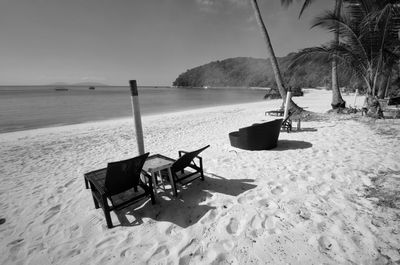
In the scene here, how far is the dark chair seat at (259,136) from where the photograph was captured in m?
5.06

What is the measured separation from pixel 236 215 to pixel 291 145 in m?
3.68

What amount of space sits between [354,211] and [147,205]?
2.96 meters

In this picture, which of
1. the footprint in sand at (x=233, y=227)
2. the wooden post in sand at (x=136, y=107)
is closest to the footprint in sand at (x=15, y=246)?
the wooden post in sand at (x=136, y=107)

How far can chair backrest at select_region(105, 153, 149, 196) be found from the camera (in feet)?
8.45

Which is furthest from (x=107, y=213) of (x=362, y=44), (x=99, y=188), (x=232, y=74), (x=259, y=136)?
(x=232, y=74)

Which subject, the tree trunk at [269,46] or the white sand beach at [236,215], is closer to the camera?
the white sand beach at [236,215]

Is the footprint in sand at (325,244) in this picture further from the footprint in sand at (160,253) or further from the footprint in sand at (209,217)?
A: the footprint in sand at (160,253)

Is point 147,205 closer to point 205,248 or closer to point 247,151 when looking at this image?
point 205,248

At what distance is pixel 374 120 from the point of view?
309 inches

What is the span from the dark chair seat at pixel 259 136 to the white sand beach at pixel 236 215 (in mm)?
240

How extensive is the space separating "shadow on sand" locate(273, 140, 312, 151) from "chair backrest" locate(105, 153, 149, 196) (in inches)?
153

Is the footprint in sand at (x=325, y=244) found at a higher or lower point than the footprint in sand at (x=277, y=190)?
lower

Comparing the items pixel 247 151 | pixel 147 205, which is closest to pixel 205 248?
pixel 147 205

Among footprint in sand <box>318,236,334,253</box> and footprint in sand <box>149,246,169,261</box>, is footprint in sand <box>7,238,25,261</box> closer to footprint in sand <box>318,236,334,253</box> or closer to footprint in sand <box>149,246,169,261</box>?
footprint in sand <box>149,246,169,261</box>
